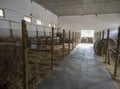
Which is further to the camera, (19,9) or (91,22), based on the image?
(91,22)

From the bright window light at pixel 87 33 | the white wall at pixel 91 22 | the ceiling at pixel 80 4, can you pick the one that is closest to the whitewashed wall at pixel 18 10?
the ceiling at pixel 80 4

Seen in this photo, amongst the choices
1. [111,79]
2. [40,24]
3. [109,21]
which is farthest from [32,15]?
[109,21]

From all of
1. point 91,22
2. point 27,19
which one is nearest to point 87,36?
point 91,22

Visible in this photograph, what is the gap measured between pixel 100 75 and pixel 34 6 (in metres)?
7.34

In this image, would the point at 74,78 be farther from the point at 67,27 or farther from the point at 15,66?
the point at 67,27

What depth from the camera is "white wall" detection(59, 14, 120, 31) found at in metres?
13.0

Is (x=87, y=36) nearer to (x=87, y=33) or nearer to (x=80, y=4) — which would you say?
(x=87, y=33)

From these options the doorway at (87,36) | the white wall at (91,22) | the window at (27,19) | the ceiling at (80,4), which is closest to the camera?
the window at (27,19)

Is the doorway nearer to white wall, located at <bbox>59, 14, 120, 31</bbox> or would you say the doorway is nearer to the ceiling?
white wall, located at <bbox>59, 14, 120, 31</bbox>

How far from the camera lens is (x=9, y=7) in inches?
235

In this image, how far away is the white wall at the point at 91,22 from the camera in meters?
13.0

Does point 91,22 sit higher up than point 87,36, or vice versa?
point 91,22

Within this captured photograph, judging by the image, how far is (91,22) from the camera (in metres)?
13.6

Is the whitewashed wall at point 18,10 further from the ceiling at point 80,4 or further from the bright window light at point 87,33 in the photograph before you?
the bright window light at point 87,33
